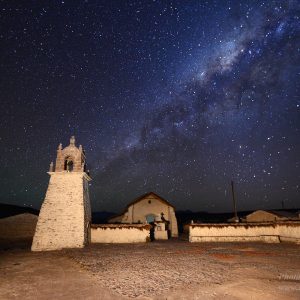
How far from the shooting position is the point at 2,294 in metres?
7.70

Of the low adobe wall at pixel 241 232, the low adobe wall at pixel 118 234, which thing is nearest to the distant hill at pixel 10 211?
the low adobe wall at pixel 118 234

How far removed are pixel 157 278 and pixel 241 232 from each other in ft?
47.6

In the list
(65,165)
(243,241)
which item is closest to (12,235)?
(65,165)

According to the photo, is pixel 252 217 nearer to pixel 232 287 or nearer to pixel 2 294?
pixel 232 287

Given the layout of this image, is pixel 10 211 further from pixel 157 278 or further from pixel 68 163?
pixel 157 278

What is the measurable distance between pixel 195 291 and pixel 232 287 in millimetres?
1329

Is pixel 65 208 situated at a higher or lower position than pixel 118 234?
higher

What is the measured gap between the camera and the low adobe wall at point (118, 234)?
862 inches

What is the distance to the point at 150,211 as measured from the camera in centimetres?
3125

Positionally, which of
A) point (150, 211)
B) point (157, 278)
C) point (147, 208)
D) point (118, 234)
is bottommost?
point (157, 278)

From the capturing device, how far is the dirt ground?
7.44 metres

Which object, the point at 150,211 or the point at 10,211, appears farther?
the point at 150,211

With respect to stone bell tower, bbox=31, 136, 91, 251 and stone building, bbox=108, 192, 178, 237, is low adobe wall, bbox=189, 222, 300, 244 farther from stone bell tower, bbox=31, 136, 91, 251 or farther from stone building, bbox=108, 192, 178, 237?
stone bell tower, bbox=31, 136, 91, 251

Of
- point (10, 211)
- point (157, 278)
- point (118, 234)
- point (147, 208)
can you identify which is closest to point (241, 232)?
point (118, 234)
